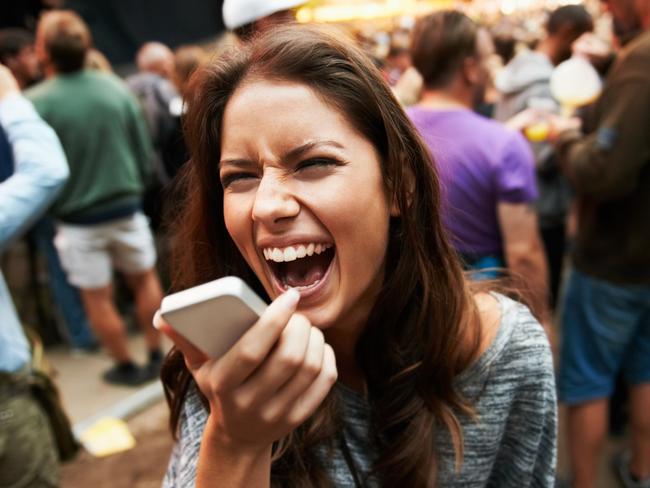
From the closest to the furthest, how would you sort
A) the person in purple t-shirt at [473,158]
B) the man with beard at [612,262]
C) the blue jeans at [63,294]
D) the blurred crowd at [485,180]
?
the blurred crowd at [485,180]
the man with beard at [612,262]
the person in purple t-shirt at [473,158]
the blue jeans at [63,294]

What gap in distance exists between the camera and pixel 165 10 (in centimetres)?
650

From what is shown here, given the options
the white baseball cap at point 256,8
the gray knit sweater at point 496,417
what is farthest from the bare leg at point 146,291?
the gray knit sweater at point 496,417

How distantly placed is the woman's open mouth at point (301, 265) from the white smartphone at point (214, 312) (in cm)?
32

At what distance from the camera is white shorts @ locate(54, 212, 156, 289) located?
3.40 m

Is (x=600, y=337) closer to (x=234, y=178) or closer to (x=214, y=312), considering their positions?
(x=234, y=178)

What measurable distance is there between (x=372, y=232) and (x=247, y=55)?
1.36ft

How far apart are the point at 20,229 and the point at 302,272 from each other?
1.06 meters

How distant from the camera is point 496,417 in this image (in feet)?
3.92

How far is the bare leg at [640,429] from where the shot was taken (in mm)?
2314

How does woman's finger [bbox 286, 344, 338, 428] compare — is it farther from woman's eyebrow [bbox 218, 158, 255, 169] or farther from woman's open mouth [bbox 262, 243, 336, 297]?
woman's eyebrow [bbox 218, 158, 255, 169]

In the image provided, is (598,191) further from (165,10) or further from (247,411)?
(165,10)

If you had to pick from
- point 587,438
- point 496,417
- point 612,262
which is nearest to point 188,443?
point 496,417

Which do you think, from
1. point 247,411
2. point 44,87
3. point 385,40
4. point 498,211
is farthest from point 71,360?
point 385,40

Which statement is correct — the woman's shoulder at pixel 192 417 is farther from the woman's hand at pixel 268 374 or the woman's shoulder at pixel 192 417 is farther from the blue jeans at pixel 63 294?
the blue jeans at pixel 63 294
